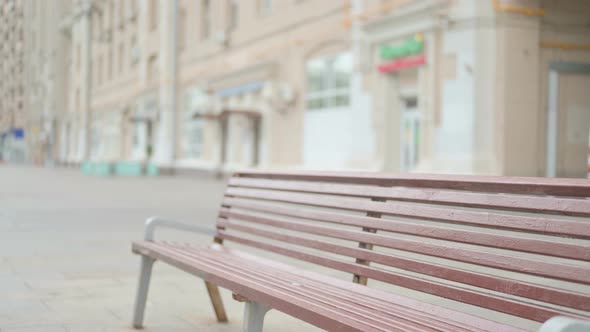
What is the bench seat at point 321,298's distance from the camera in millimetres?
2410

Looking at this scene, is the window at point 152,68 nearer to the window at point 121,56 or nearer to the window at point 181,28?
the window at point 181,28

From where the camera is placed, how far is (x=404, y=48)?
17.2 m

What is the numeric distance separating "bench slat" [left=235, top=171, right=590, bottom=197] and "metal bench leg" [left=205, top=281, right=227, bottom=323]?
30.3 inches

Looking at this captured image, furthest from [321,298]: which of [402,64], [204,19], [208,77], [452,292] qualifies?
[204,19]

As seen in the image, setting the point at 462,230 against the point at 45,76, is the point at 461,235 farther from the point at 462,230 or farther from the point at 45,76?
the point at 45,76

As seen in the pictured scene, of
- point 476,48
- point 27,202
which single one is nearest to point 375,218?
point 27,202

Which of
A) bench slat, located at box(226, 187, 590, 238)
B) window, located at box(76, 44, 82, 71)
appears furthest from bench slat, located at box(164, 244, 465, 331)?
window, located at box(76, 44, 82, 71)

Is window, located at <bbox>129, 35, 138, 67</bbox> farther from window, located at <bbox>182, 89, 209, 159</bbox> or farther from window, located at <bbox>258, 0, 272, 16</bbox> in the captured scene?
window, located at <bbox>258, 0, 272, 16</bbox>

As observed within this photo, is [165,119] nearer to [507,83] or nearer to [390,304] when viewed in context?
[507,83]

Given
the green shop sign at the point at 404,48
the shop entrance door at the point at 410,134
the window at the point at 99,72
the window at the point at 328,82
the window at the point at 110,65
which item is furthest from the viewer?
the window at the point at 99,72

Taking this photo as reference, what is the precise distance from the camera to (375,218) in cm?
313

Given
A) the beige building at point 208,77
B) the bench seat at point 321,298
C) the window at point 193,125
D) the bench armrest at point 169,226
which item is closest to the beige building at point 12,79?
the beige building at point 208,77

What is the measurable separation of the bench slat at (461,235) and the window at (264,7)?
22.4 m

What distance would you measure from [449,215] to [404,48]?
48.9ft
